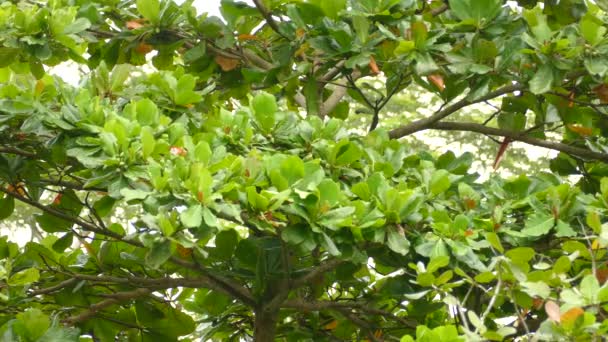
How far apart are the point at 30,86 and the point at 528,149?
802 cm

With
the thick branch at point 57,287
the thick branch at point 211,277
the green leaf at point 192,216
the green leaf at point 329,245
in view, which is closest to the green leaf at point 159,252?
the green leaf at point 192,216

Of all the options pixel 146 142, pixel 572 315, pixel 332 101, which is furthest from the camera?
pixel 332 101

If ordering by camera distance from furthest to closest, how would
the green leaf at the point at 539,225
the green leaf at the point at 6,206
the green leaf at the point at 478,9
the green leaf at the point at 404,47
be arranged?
1. the green leaf at the point at 6,206
2. the green leaf at the point at 478,9
3. the green leaf at the point at 404,47
4. the green leaf at the point at 539,225

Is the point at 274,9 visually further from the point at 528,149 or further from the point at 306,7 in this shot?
the point at 528,149

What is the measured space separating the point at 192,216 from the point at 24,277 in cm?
102

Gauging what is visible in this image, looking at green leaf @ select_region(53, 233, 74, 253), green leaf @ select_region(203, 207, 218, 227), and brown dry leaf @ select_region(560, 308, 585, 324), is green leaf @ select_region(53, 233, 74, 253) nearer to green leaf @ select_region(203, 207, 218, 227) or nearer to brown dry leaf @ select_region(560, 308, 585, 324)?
green leaf @ select_region(203, 207, 218, 227)

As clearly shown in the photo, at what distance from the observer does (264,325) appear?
128 inches

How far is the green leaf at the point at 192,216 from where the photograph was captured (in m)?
2.16

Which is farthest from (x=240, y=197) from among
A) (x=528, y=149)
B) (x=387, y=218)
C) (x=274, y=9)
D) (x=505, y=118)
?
(x=528, y=149)

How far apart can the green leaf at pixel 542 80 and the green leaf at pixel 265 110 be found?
0.75 meters

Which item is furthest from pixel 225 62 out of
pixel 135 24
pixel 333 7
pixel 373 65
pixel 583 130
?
pixel 583 130

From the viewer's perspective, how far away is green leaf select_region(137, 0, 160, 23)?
309cm

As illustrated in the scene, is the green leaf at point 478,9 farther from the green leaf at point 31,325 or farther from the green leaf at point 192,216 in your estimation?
the green leaf at point 31,325

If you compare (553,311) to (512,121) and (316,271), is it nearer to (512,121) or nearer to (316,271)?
(316,271)
